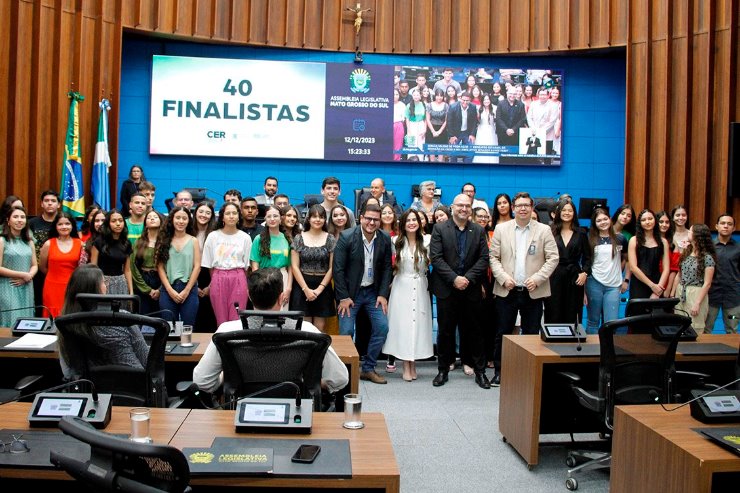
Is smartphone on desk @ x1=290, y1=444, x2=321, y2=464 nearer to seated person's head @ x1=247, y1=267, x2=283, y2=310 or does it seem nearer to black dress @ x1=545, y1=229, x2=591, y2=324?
seated person's head @ x1=247, y1=267, x2=283, y2=310

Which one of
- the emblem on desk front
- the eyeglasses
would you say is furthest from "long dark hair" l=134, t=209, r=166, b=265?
the emblem on desk front

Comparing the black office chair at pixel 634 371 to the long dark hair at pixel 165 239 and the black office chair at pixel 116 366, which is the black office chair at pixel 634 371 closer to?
the black office chair at pixel 116 366

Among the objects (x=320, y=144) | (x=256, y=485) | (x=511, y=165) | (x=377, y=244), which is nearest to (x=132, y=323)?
(x=256, y=485)

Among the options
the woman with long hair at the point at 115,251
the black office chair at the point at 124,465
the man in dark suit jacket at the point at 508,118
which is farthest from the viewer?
the man in dark suit jacket at the point at 508,118

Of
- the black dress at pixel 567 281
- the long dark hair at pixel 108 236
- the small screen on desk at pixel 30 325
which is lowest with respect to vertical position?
the small screen on desk at pixel 30 325

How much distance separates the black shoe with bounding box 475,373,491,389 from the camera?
235 inches

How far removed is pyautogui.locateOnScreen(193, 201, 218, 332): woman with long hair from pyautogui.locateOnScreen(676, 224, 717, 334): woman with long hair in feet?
13.2

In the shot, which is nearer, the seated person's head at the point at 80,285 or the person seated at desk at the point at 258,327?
the person seated at desk at the point at 258,327

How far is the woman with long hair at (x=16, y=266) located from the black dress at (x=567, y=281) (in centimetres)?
432

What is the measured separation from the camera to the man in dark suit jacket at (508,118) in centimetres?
1020

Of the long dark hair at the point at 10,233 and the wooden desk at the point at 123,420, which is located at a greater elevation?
the long dark hair at the point at 10,233

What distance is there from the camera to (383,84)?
10.1m

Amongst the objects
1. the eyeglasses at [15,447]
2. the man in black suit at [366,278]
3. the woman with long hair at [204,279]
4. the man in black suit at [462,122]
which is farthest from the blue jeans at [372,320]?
the man in black suit at [462,122]

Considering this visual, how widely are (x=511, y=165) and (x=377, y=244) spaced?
15.6ft
